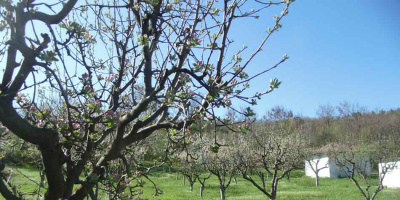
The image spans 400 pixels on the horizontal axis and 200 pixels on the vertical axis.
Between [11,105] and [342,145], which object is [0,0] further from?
[342,145]

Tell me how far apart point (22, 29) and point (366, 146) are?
98.7ft

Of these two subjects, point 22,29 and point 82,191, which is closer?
point 22,29

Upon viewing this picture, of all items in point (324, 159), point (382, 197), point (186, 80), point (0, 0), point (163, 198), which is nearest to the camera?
point (0, 0)

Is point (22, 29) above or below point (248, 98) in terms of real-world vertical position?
above

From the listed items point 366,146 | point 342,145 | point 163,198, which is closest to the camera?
point 163,198

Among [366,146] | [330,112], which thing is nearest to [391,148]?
[366,146]

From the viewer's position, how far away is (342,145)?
25.8m

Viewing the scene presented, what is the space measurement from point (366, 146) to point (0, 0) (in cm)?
3026

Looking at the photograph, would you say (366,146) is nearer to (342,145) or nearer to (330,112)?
(342,145)

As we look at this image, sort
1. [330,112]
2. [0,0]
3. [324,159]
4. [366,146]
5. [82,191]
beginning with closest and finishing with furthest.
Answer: [0,0] < [82,191] < [366,146] < [324,159] < [330,112]

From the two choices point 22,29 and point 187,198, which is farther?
point 187,198

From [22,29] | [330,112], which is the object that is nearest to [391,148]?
[22,29]

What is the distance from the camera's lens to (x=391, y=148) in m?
19.5

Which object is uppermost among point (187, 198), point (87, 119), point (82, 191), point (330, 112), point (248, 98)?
point (330, 112)
